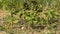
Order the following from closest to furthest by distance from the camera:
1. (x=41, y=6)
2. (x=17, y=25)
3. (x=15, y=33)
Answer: (x=15, y=33)
(x=17, y=25)
(x=41, y=6)

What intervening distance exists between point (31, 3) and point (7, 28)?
109cm

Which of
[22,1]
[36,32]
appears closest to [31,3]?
[22,1]

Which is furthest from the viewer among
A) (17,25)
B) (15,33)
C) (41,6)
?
→ (41,6)

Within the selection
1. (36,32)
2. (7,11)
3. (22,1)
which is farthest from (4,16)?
(36,32)

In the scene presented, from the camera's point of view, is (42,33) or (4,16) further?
(4,16)

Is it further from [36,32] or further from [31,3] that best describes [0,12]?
[36,32]

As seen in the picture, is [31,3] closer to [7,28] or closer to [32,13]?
[32,13]

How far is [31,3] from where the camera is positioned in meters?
5.86

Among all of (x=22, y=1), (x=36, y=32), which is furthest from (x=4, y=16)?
(x=36, y=32)

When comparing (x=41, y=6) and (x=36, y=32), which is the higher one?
(x=41, y=6)

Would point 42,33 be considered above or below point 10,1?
below

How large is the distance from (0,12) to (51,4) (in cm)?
136

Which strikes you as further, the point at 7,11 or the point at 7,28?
the point at 7,11

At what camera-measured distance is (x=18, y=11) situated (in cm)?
582
